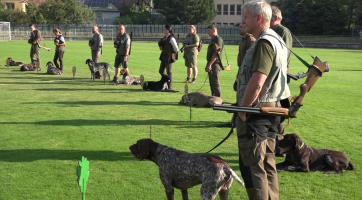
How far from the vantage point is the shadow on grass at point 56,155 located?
283 inches

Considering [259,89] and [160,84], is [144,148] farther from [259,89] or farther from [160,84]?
[160,84]

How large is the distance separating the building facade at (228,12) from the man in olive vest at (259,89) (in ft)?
292

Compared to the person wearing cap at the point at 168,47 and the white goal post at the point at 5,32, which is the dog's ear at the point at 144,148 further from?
the white goal post at the point at 5,32

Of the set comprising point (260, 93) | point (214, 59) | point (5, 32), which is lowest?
point (260, 93)

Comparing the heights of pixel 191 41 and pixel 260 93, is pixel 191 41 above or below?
above

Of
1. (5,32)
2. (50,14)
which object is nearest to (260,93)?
(5,32)

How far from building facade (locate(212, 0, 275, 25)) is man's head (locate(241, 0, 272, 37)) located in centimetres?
8905

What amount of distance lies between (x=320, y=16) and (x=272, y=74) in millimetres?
67890

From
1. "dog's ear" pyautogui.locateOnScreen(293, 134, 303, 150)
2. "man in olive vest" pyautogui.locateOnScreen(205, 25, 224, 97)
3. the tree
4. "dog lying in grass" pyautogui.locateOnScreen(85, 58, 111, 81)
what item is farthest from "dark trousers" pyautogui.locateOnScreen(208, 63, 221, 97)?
the tree

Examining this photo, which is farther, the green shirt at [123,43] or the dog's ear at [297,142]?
the green shirt at [123,43]

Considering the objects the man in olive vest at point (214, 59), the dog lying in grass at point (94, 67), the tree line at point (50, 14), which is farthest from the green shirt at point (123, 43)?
the tree line at point (50, 14)

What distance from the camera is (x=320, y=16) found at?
220 ft

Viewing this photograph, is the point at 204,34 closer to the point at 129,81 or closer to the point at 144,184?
the point at 129,81

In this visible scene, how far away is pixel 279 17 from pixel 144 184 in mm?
3666
